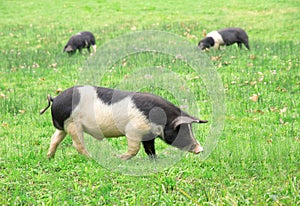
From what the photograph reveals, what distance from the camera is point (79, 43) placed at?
13523 mm

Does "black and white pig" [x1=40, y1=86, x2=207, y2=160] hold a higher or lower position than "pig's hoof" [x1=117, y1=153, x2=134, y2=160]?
higher

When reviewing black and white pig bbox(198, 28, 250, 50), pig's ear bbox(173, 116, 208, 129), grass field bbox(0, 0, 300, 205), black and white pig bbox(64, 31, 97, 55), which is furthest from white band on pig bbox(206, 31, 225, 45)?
pig's ear bbox(173, 116, 208, 129)

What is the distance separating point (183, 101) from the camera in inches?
228

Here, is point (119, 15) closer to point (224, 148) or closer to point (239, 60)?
point (239, 60)

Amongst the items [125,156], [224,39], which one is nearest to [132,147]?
[125,156]

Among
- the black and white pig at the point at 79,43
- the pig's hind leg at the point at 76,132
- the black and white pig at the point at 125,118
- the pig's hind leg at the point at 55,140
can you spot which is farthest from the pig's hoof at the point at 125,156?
the black and white pig at the point at 79,43

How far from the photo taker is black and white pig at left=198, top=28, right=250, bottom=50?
1330 centimetres

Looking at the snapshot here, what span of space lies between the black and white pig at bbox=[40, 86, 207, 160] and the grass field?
31 centimetres

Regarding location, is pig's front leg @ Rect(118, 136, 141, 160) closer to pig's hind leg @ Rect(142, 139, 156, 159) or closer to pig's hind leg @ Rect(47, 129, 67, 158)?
pig's hind leg @ Rect(142, 139, 156, 159)

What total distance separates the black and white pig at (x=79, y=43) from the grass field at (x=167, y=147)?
12.8 inches

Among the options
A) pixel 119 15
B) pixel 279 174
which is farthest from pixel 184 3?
pixel 279 174

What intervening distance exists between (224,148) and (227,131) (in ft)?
2.99

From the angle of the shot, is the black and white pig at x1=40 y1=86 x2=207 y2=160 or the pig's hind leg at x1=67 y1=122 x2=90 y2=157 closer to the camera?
the black and white pig at x1=40 y1=86 x2=207 y2=160

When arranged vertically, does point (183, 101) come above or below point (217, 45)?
above
